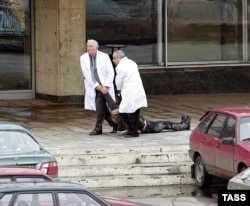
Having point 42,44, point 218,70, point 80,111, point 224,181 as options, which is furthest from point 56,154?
point 218,70

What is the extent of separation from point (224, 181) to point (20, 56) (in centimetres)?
973

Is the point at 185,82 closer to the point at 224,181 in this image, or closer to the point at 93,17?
the point at 93,17

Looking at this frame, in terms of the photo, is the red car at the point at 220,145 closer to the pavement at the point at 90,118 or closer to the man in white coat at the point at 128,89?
the pavement at the point at 90,118

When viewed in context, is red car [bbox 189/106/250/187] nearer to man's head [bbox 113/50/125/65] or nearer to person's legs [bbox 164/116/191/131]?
man's head [bbox 113/50/125/65]

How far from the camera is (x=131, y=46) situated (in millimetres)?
27734

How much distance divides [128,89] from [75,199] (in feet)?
29.6

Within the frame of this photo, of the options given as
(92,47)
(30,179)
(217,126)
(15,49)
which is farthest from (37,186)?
(15,49)

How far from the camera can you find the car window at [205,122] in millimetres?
18500

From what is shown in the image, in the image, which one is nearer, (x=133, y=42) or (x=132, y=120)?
(x=132, y=120)

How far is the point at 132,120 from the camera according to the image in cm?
2045

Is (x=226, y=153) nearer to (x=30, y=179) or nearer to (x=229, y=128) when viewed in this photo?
(x=229, y=128)

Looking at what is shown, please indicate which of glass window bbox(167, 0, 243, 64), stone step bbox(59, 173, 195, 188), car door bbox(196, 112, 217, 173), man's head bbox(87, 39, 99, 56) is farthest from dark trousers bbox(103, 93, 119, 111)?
glass window bbox(167, 0, 243, 64)

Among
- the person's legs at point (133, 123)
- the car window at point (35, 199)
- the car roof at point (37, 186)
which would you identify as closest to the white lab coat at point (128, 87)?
the person's legs at point (133, 123)

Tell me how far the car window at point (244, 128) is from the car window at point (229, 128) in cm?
16
